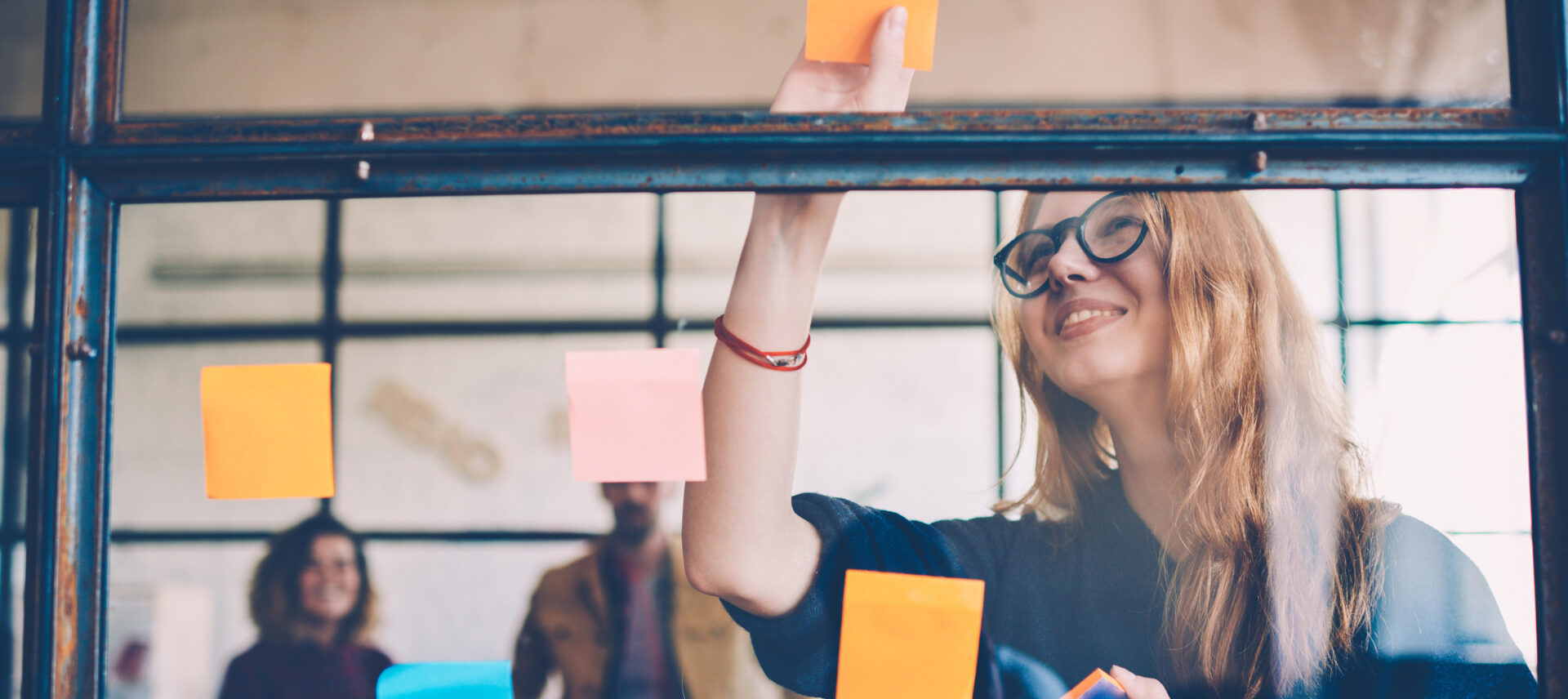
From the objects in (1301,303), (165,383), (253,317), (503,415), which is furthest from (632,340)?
(1301,303)

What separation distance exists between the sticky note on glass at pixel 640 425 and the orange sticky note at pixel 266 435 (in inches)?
9.7

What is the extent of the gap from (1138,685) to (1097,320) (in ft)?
1.16

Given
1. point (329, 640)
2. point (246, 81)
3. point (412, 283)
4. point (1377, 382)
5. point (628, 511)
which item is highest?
point (246, 81)

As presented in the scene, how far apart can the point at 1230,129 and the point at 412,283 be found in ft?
2.68

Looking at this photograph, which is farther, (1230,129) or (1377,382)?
(1377,382)

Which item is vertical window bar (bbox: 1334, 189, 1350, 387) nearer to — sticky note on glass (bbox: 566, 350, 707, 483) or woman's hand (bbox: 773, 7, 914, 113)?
woman's hand (bbox: 773, 7, 914, 113)

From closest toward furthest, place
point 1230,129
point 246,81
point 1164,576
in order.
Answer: point 1230,129 → point 1164,576 → point 246,81

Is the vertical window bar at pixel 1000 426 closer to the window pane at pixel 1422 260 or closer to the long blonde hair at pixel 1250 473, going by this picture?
the long blonde hair at pixel 1250 473

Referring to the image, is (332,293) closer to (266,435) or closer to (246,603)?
(266,435)

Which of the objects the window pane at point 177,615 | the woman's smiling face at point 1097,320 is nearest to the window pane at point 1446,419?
the woman's smiling face at point 1097,320

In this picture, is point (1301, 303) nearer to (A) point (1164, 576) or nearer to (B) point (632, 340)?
(A) point (1164, 576)

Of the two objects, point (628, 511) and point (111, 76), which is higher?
point (111, 76)

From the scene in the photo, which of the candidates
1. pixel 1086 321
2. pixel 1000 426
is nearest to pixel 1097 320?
pixel 1086 321

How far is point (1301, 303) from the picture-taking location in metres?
0.75
